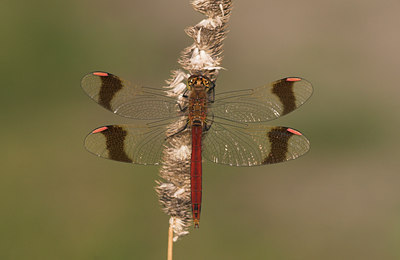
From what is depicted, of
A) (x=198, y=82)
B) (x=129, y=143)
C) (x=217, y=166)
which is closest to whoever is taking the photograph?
(x=198, y=82)

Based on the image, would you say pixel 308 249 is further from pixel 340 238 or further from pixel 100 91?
pixel 100 91

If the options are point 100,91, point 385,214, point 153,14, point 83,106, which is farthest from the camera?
point 153,14

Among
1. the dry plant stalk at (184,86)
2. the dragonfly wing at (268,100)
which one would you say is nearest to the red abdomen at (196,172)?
the dry plant stalk at (184,86)

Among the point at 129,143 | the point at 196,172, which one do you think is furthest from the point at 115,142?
the point at 196,172

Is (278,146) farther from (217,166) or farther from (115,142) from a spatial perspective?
(217,166)

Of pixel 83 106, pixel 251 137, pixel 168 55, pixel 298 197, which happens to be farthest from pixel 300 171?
pixel 251 137

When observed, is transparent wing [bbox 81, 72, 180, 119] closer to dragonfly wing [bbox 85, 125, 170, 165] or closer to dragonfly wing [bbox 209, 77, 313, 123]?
dragonfly wing [bbox 85, 125, 170, 165]

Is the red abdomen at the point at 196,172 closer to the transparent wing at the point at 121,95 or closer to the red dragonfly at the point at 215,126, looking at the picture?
the red dragonfly at the point at 215,126
